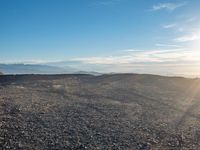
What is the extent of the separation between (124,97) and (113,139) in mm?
18360

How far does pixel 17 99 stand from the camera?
29.2 metres

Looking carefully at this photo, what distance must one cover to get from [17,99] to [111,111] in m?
8.37

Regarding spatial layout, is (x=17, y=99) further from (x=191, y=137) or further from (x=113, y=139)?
(x=191, y=137)

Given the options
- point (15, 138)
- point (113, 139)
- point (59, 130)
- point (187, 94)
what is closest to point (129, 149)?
point (113, 139)

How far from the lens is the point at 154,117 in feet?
87.4

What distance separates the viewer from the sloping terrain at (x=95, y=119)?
18.3m

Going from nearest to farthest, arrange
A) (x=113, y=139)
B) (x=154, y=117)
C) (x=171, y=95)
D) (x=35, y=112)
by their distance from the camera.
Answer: (x=113, y=139)
(x=35, y=112)
(x=154, y=117)
(x=171, y=95)

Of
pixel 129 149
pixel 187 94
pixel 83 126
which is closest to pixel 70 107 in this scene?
pixel 83 126

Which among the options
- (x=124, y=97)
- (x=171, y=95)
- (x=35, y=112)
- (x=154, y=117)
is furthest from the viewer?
(x=171, y=95)

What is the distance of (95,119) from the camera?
78.6 ft

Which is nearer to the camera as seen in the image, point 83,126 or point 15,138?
point 15,138

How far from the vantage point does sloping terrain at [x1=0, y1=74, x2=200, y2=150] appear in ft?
60.0

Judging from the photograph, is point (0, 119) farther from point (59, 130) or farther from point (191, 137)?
point (191, 137)

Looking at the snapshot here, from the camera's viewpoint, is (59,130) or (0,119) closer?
(59,130)
